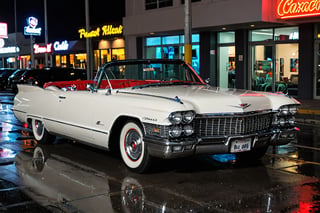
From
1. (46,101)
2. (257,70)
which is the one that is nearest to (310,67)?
(257,70)

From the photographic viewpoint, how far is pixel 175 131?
5840 millimetres

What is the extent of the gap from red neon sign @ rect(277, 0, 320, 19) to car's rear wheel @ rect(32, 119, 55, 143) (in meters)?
11.9

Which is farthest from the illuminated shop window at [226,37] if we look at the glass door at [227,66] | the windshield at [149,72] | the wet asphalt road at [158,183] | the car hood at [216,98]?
the car hood at [216,98]

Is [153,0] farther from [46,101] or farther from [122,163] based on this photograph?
[122,163]

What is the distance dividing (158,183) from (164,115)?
973 millimetres

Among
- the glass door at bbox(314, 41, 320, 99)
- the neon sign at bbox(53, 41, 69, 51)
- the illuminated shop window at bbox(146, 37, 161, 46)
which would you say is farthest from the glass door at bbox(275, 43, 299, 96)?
the neon sign at bbox(53, 41, 69, 51)

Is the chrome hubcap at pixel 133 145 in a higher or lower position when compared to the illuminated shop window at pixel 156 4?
lower

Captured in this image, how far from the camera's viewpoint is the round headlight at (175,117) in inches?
229

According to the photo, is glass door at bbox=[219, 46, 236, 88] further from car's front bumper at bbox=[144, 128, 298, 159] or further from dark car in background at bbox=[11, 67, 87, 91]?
car's front bumper at bbox=[144, 128, 298, 159]

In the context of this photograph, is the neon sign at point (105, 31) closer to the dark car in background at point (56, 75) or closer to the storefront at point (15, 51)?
the dark car in background at point (56, 75)

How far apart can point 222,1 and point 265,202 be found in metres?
15.5

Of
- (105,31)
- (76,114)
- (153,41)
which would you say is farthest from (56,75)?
(76,114)

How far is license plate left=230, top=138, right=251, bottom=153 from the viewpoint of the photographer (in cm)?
623

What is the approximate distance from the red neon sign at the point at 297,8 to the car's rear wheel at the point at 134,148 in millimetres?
12439
